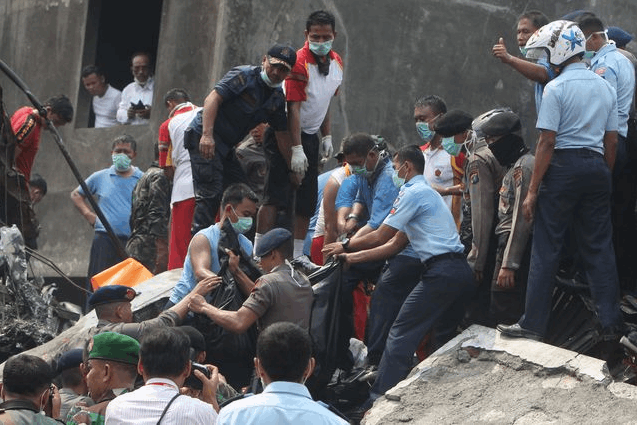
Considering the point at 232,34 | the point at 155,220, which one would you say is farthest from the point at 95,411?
the point at 232,34

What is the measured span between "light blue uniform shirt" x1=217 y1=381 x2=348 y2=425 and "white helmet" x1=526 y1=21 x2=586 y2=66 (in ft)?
14.5

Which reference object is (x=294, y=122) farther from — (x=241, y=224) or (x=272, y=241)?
(x=272, y=241)

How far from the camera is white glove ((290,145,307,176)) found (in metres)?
11.9

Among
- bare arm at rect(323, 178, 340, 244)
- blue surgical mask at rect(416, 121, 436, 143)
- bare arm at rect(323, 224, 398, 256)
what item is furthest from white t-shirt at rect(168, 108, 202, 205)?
bare arm at rect(323, 224, 398, 256)

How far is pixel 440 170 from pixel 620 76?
177cm

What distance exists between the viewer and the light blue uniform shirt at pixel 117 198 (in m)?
14.5

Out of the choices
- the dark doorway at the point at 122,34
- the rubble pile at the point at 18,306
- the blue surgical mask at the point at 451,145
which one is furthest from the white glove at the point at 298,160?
the dark doorway at the point at 122,34

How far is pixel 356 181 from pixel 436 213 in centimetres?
192

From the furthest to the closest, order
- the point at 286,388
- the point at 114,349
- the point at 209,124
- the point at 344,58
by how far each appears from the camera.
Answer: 1. the point at 344,58
2. the point at 209,124
3. the point at 114,349
4. the point at 286,388

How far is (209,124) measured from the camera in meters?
11.5

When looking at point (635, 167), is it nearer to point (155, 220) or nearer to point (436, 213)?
point (436, 213)

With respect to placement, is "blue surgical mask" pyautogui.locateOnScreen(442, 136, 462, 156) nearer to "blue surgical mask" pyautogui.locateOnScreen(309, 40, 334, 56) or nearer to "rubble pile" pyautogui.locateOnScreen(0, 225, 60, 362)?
"blue surgical mask" pyautogui.locateOnScreen(309, 40, 334, 56)

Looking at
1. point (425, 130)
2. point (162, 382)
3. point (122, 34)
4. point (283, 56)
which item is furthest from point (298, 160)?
point (122, 34)

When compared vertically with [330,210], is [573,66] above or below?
above
